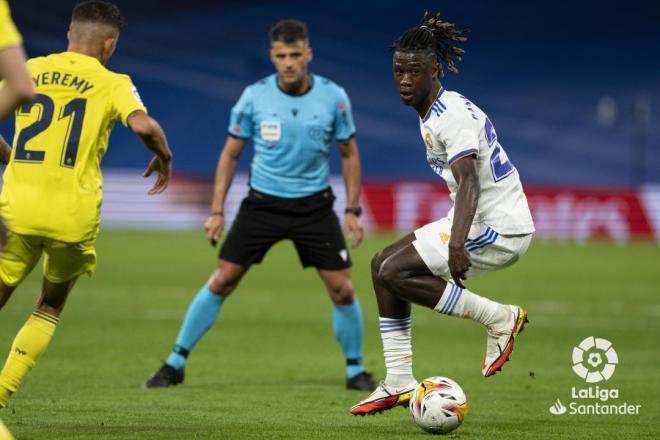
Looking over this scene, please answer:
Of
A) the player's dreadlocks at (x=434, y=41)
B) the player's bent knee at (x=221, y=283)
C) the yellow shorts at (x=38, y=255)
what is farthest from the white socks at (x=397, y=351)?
the player's bent knee at (x=221, y=283)

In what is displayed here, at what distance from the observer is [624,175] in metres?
36.3

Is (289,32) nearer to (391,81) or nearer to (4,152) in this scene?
(4,152)

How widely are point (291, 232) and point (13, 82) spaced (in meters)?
4.54

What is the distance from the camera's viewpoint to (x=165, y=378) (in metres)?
8.87

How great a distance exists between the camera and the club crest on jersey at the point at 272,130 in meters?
9.32

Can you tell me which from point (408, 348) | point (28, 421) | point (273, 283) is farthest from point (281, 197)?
point (273, 283)

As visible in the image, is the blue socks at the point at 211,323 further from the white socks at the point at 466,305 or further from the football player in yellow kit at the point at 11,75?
the football player in yellow kit at the point at 11,75

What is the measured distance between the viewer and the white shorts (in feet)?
22.8

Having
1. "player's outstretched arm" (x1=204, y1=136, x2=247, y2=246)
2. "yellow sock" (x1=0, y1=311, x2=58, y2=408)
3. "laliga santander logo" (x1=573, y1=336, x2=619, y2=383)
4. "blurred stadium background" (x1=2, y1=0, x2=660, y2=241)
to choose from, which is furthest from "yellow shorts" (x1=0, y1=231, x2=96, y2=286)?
"blurred stadium background" (x1=2, y1=0, x2=660, y2=241)

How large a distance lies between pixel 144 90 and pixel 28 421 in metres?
31.1

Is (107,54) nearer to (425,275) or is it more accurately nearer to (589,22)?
(425,275)

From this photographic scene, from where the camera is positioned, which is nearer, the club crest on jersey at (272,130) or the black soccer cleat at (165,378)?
the black soccer cleat at (165,378)

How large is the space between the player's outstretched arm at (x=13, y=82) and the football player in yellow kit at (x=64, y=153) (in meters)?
1.13

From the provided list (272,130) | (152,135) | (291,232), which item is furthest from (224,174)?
(152,135)
